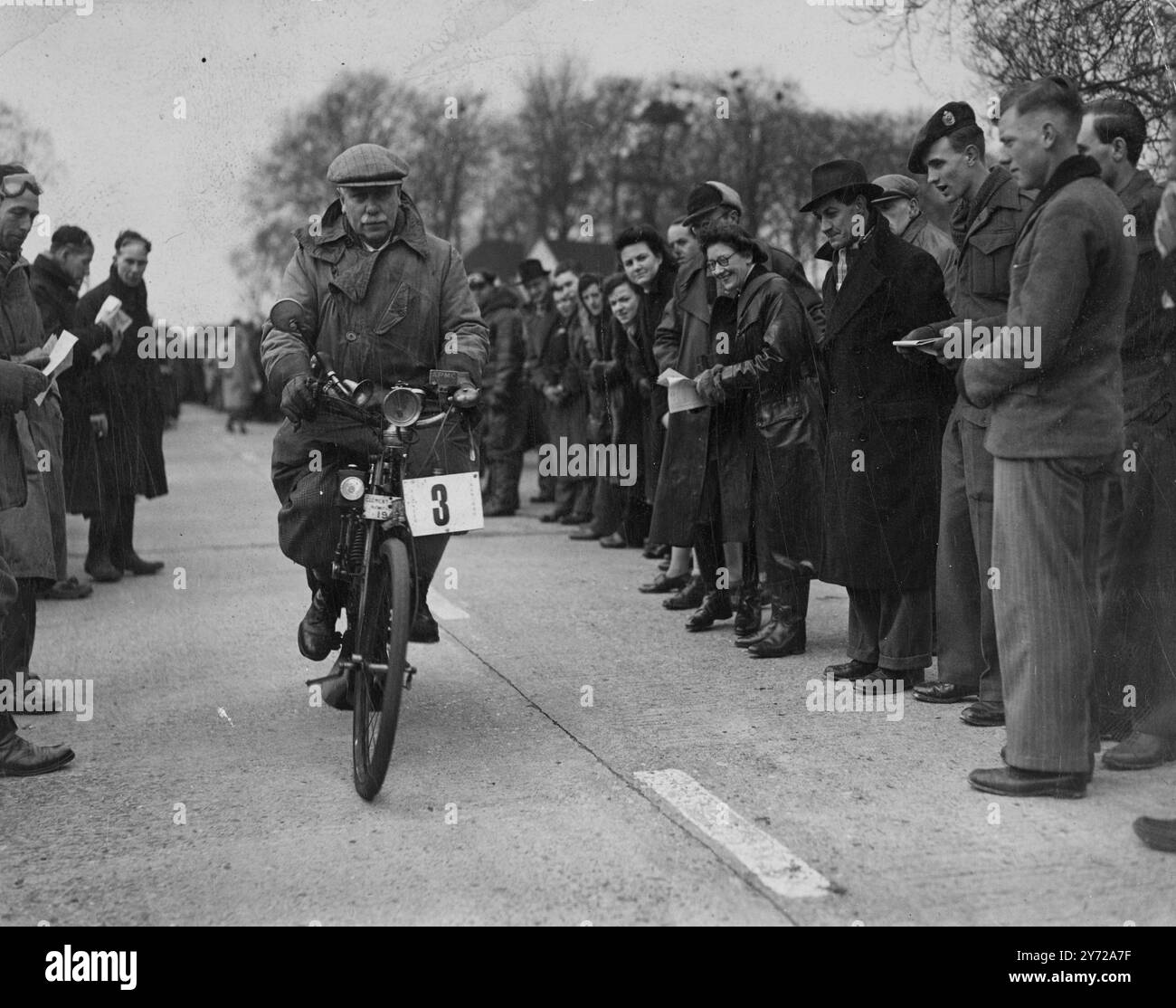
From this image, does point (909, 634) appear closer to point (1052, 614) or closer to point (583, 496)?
point (1052, 614)

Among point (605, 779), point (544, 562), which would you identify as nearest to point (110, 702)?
point (605, 779)

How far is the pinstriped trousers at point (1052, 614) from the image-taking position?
4730mm

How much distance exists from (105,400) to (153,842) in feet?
22.0

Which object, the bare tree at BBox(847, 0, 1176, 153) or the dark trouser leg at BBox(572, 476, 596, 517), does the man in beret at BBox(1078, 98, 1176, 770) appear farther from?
the dark trouser leg at BBox(572, 476, 596, 517)

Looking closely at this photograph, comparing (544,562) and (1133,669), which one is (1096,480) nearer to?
(1133,669)

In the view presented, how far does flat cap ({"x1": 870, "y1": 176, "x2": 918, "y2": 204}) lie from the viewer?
7.30 meters

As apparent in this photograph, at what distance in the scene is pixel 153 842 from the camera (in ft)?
14.8

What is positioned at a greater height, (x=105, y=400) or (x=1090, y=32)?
(x=1090, y=32)

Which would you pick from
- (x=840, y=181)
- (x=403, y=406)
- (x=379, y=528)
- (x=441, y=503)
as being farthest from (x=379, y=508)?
(x=840, y=181)

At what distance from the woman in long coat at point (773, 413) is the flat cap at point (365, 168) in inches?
86.8

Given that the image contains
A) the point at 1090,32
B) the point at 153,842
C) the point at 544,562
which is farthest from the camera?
the point at 544,562

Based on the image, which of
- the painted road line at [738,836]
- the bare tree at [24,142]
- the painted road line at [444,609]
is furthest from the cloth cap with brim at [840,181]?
the bare tree at [24,142]

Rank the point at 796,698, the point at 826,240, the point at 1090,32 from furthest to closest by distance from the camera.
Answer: the point at 1090,32 → the point at 826,240 → the point at 796,698

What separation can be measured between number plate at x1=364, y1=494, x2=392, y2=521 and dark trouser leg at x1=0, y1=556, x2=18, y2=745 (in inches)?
50.8
